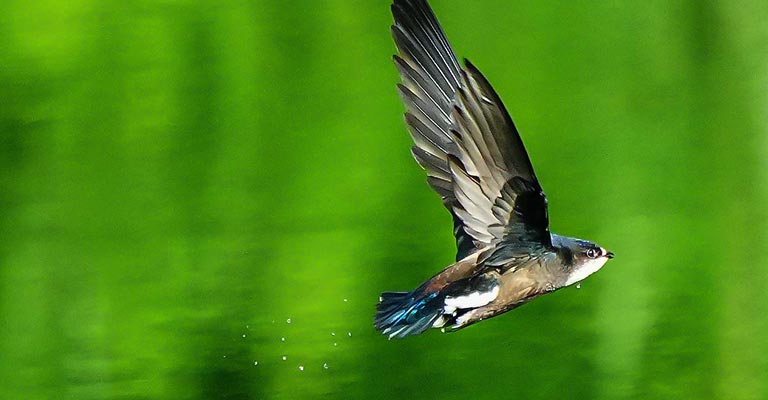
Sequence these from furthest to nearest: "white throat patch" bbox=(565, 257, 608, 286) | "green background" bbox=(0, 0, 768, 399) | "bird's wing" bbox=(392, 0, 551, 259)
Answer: "green background" bbox=(0, 0, 768, 399), "white throat patch" bbox=(565, 257, 608, 286), "bird's wing" bbox=(392, 0, 551, 259)

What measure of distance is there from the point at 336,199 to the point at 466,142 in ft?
4.48

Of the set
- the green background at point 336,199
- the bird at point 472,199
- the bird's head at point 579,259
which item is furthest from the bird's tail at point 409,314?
the green background at point 336,199

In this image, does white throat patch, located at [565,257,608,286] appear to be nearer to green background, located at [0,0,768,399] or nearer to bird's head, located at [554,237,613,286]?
bird's head, located at [554,237,613,286]

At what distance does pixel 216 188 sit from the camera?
2816 millimetres

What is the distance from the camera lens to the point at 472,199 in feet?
4.74

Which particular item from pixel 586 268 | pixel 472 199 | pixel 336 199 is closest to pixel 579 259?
pixel 586 268

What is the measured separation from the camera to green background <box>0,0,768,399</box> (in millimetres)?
2596

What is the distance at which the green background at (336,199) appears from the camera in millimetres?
2596

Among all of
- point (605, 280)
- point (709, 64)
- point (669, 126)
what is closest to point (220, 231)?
point (605, 280)

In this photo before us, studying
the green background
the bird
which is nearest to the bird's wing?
the bird

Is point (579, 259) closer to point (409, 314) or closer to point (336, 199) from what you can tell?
point (409, 314)

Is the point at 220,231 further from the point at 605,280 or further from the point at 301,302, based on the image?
the point at 605,280

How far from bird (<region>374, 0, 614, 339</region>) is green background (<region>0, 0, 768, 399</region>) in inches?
36.2

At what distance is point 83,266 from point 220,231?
11.7 inches
